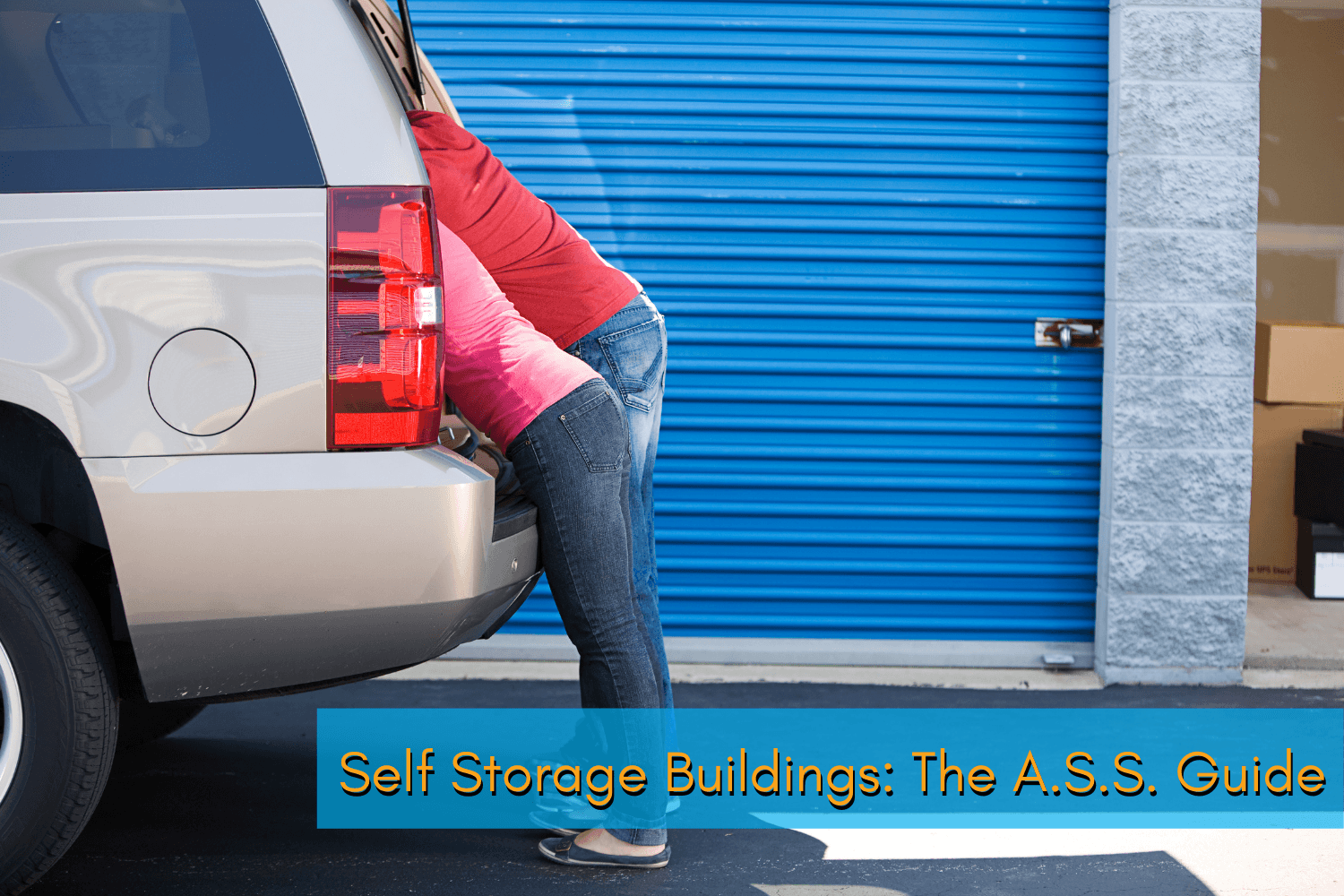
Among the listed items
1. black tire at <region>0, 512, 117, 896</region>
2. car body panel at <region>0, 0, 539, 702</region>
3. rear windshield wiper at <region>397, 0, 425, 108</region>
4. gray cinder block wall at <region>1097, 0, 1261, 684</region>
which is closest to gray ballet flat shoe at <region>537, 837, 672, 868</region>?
car body panel at <region>0, 0, 539, 702</region>

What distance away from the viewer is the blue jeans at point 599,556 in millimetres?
2502

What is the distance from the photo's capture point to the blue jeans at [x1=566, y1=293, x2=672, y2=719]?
110 inches

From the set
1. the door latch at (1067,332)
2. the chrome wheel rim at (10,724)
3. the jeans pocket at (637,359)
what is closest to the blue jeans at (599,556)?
the jeans pocket at (637,359)

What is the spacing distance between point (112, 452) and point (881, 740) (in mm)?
2407

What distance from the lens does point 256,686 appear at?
7.32ft

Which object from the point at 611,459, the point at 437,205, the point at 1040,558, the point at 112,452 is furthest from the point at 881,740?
the point at 112,452

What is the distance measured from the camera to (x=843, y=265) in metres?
4.48

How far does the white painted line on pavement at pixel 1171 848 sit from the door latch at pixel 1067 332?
201 centimetres

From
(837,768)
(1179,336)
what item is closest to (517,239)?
(837,768)

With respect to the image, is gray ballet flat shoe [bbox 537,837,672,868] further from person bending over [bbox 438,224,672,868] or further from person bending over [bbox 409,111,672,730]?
person bending over [bbox 409,111,672,730]

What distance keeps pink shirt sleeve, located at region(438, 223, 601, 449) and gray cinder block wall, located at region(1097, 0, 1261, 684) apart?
8.59 feet

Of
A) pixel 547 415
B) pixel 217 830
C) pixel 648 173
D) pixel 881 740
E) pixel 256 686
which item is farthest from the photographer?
pixel 648 173

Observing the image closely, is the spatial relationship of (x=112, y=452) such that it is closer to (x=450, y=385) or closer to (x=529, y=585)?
(x=450, y=385)

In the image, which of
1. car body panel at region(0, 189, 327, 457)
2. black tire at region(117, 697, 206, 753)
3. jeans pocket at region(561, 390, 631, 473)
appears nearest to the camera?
car body panel at region(0, 189, 327, 457)
